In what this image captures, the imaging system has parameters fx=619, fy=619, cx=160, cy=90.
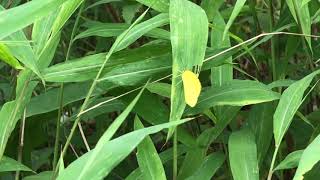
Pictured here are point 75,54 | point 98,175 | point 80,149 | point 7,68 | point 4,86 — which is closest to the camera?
point 98,175

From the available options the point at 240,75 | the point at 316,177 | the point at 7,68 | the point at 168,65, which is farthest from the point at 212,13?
the point at 7,68

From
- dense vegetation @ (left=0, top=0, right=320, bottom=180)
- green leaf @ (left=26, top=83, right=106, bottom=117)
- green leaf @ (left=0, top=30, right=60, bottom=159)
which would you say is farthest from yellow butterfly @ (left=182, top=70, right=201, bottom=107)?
green leaf @ (left=26, top=83, right=106, bottom=117)

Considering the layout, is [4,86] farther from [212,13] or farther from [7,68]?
[212,13]

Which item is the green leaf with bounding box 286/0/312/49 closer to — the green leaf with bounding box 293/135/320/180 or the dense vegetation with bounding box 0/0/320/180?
the dense vegetation with bounding box 0/0/320/180

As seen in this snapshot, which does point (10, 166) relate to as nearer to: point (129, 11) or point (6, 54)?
point (6, 54)

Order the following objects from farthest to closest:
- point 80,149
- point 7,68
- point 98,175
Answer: point 7,68, point 80,149, point 98,175

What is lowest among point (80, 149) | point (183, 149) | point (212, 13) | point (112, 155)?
point (80, 149)
